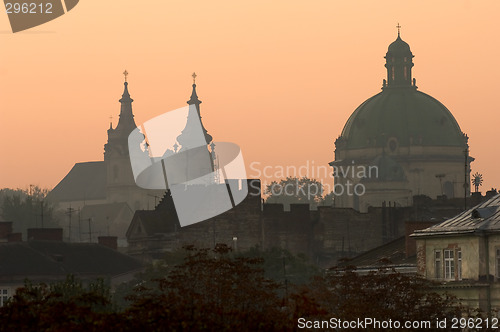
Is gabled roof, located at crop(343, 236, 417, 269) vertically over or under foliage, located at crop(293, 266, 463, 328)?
over

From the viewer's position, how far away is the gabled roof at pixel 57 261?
94188 millimetres

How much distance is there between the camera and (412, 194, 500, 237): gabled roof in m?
60.2

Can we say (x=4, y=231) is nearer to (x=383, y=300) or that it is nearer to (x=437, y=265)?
(x=437, y=265)

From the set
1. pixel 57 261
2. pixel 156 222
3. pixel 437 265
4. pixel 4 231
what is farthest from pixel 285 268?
pixel 437 265

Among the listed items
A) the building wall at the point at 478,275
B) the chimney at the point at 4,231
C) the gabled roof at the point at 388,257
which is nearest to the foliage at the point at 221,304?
the building wall at the point at 478,275

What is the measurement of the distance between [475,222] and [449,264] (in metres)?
1.81

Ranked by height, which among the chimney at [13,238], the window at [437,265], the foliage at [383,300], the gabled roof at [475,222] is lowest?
the foliage at [383,300]

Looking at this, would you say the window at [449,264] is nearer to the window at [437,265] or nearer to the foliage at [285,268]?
the window at [437,265]

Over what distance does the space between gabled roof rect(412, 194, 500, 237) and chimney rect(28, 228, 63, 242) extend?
47404 mm

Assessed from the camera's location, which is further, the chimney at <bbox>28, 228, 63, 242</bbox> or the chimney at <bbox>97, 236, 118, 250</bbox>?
the chimney at <bbox>97, 236, 118, 250</bbox>

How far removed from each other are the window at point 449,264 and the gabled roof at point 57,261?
117 ft

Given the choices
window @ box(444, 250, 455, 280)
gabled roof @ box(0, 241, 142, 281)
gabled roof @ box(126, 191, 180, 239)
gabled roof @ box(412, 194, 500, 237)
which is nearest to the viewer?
gabled roof @ box(412, 194, 500, 237)

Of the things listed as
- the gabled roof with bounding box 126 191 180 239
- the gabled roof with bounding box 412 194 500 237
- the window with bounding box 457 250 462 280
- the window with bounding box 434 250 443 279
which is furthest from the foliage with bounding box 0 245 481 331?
the gabled roof with bounding box 126 191 180 239

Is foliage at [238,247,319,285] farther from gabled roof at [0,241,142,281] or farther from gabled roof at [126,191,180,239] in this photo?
gabled roof at [126,191,180,239]
